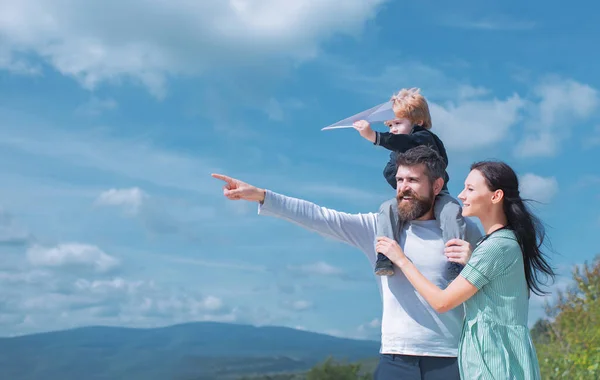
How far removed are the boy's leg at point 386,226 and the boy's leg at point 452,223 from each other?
0.79 ft

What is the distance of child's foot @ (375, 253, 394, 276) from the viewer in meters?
4.00

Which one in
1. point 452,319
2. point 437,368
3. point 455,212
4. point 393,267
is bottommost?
point 437,368

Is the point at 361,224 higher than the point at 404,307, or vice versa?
the point at 361,224

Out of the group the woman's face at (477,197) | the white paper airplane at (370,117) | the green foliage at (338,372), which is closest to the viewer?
the woman's face at (477,197)

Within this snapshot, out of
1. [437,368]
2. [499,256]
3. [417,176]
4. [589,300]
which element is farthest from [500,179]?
[589,300]

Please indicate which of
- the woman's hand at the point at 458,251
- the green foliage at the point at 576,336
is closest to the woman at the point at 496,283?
the woman's hand at the point at 458,251

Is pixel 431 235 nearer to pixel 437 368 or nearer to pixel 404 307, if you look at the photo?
pixel 404 307

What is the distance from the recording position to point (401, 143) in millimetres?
4555

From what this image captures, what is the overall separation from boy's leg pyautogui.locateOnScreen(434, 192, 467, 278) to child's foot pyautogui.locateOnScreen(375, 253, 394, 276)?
30 centimetres

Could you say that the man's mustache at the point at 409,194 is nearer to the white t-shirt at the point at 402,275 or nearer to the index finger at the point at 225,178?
the white t-shirt at the point at 402,275

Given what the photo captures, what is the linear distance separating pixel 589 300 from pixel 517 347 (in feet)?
40.3

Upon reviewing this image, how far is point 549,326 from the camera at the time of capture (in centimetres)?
1616

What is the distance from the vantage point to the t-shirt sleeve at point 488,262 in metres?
3.46

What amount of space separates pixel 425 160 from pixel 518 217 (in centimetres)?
71
